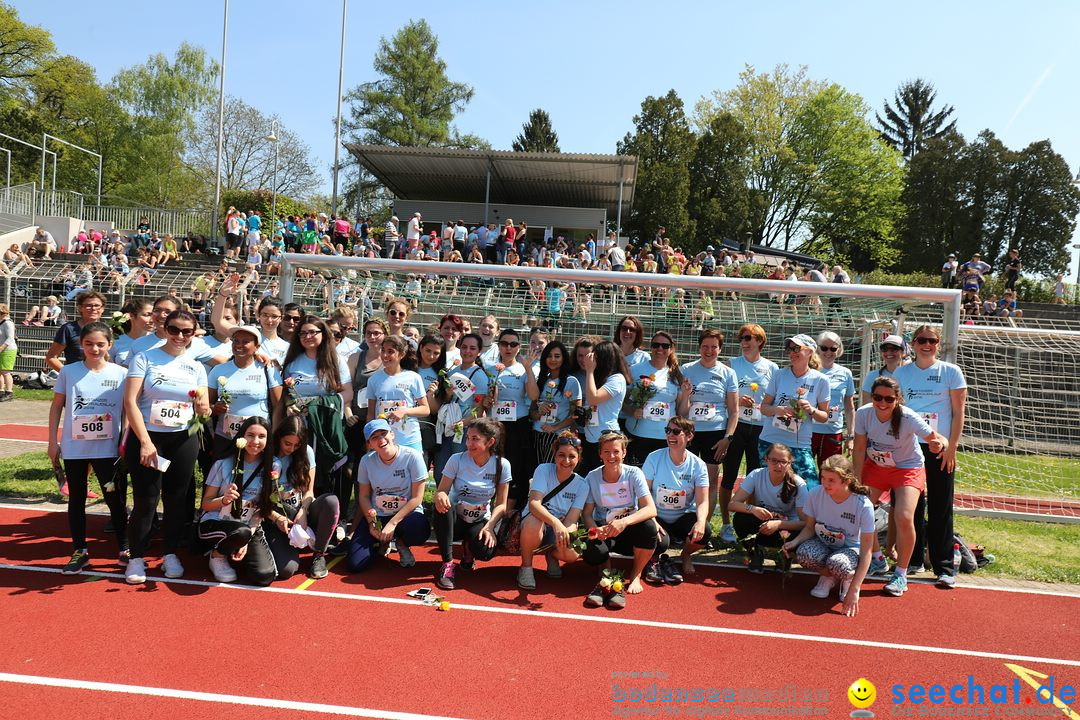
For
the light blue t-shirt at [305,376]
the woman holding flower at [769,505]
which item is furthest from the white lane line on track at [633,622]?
the light blue t-shirt at [305,376]

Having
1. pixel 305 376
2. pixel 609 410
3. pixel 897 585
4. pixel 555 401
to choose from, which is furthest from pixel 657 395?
pixel 305 376

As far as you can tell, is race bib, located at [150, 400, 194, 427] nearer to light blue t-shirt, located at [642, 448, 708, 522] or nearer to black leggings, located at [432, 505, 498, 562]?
black leggings, located at [432, 505, 498, 562]

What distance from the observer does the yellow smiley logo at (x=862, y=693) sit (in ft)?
12.6

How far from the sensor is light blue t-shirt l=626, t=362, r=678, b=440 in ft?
20.6

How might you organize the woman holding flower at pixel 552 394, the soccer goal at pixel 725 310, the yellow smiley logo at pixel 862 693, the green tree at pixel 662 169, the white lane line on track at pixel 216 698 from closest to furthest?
the white lane line on track at pixel 216 698, the yellow smiley logo at pixel 862 693, the woman holding flower at pixel 552 394, the soccer goal at pixel 725 310, the green tree at pixel 662 169

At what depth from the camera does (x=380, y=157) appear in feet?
77.6

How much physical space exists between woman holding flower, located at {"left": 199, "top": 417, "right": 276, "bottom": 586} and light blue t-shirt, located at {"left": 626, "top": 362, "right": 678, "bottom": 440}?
10.2 feet

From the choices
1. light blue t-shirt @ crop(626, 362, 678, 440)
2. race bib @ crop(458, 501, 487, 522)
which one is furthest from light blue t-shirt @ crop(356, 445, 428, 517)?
light blue t-shirt @ crop(626, 362, 678, 440)

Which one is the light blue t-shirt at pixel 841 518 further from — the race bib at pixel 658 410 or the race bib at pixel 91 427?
the race bib at pixel 91 427

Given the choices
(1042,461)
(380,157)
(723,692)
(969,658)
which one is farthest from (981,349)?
(380,157)

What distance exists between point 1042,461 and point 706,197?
112 ft

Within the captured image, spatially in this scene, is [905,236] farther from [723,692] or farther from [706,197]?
[723,692]

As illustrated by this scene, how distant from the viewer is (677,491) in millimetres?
5680

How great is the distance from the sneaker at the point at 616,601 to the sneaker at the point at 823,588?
4.97ft
